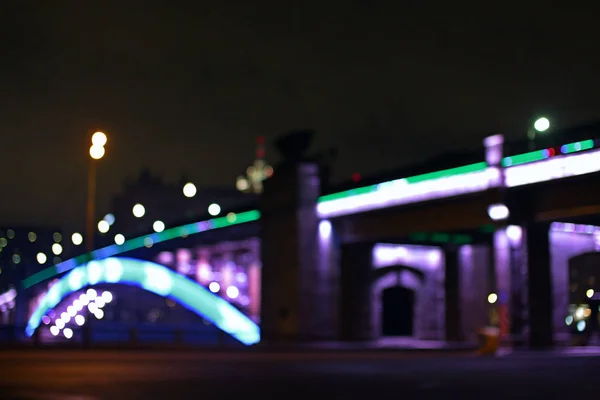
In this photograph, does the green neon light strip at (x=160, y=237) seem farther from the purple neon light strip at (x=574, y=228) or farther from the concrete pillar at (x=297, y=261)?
the purple neon light strip at (x=574, y=228)

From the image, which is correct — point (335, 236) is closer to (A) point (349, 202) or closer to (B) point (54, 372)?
(A) point (349, 202)

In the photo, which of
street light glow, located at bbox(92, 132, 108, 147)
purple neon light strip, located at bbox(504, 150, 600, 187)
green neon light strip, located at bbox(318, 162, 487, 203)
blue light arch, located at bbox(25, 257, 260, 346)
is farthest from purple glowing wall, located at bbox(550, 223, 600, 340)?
street light glow, located at bbox(92, 132, 108, 147)

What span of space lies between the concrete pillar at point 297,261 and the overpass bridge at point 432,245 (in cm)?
7

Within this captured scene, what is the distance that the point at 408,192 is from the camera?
5228 centimetres

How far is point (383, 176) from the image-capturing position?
55.2m

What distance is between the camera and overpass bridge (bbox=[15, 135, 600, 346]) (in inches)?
1786

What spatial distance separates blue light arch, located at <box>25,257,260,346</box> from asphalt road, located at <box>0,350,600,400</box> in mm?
40963

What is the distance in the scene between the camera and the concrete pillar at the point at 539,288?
46.7 meters

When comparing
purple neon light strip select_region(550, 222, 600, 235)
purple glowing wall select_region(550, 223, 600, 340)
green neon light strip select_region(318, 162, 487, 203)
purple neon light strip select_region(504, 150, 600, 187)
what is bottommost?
purple glowing wall select_region(550, 223, 600, 340)

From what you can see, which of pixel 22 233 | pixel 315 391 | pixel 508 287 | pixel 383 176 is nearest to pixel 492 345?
pixel 508 287

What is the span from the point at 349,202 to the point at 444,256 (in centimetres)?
1113

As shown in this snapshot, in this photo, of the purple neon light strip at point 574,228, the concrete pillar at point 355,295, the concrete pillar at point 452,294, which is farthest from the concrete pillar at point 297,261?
the purple neon light strip at point 574,228

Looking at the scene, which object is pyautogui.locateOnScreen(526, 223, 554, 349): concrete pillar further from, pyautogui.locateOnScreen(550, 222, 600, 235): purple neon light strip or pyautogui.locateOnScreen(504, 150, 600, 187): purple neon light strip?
pyautogui.locateOnScreen(504, 150, 600, 187): purple neon light strip

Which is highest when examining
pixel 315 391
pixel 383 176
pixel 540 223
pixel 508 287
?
pixel 383 176
